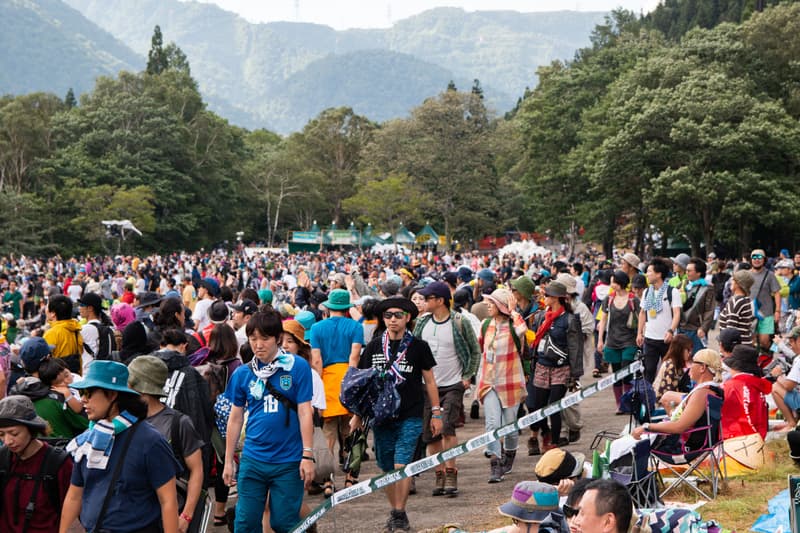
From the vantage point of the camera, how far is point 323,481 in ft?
23.6

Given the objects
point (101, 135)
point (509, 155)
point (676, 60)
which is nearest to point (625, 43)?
point (676, 60)

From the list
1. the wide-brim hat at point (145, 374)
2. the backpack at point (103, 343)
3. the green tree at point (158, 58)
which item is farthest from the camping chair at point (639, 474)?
the green tree at point (158, 58)

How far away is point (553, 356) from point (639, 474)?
7.43 feet

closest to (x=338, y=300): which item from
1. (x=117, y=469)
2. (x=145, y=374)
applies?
(x=145, y=374)

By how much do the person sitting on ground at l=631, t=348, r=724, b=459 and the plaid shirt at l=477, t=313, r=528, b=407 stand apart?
1.36 metres

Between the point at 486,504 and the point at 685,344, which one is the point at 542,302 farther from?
the point at 486,504

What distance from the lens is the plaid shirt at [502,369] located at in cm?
777

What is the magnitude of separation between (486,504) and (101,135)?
61.2m

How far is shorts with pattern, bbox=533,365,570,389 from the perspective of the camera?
26.9 feet

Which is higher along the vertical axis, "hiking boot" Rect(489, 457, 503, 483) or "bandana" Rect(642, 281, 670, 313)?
"bandana" Rect(642, 281, 670, 313)

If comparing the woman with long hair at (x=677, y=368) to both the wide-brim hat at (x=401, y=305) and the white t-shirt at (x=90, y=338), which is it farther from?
the white t-shirt at (x=90, y=338)

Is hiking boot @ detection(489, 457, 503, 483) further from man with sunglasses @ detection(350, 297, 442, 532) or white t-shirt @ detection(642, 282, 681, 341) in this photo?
white t-shirt @ detection(642, 282, 681, 341)

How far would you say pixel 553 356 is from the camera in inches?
322

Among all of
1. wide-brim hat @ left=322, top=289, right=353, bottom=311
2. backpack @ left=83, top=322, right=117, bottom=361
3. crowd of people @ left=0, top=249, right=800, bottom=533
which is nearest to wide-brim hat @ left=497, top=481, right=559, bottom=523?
crowd of people @ left=0, top=249, right=800, bottom=533
